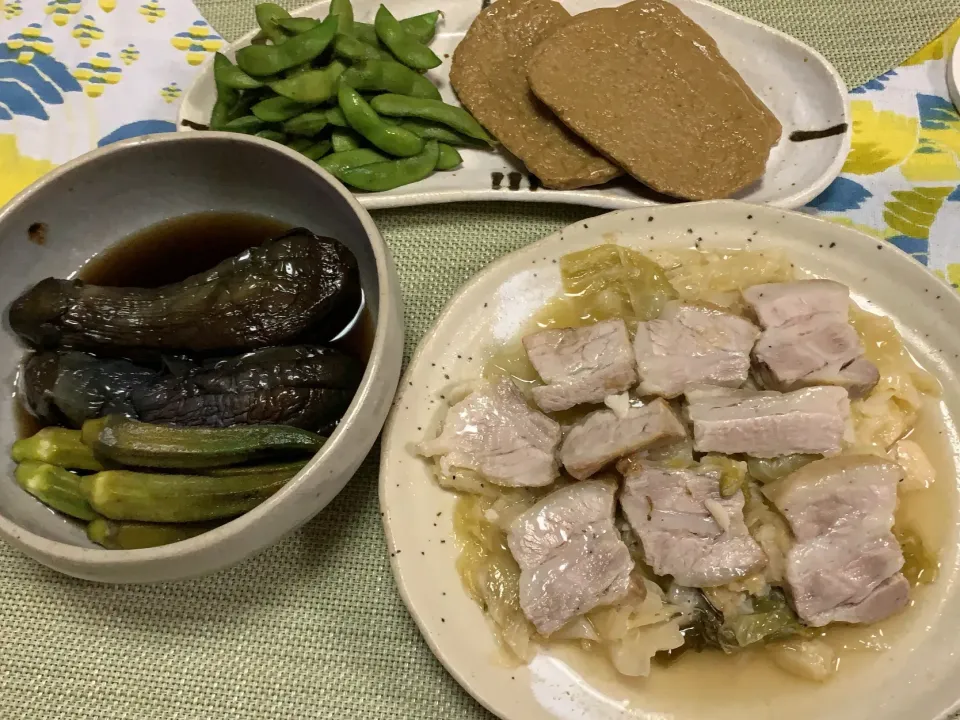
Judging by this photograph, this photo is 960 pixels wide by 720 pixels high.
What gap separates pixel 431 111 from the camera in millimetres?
2451

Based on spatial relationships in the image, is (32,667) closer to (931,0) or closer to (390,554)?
(390,554)

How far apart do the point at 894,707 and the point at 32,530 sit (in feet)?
7.33

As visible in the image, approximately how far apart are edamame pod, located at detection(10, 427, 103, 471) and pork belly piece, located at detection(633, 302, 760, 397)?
155 centimetres

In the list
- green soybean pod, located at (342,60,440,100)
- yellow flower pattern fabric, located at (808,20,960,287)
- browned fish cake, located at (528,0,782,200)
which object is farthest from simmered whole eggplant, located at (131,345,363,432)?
yellow flower pattern fabric, located at (808,20,960,287)

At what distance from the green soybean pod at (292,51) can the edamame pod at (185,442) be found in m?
1.35

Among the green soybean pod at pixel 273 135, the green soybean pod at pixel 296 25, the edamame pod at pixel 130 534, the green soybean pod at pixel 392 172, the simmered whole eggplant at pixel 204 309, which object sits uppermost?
the green soybean pod at pixel 296 25

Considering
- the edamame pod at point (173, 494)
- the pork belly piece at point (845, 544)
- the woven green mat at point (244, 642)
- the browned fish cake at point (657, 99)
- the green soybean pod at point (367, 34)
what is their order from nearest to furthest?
the edamame pod at point (173, 494) < the pork belly piece at point (845, 544) < the woven green mat at point (244, 642) < the browned fish cake at point (657, 99) < the green soybean pod at point (367, 34)

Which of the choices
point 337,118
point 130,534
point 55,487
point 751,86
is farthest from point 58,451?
point 751,86

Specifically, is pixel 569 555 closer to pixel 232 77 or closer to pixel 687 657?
pixel 687 657

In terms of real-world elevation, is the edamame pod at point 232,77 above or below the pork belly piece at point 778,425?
above

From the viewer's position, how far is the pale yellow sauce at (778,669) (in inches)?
71.1

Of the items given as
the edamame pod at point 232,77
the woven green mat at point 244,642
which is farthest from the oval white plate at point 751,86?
the woven green mat at point 244,642

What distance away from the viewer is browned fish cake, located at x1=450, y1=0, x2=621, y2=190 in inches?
93.2

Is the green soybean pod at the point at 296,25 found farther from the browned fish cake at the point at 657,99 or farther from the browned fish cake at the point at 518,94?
the browned fish cake at the point at 657,99
